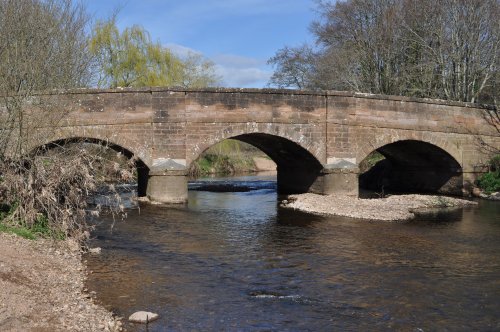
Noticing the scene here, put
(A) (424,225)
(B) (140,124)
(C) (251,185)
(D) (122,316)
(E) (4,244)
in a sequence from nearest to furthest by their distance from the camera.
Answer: (D) (122,316) → (E) (4,244) → (A) (424,225) → (B) (140,124) → (C) (251,185)

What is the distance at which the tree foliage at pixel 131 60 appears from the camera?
90.9 feet

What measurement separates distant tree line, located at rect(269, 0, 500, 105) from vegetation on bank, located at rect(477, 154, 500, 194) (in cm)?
319

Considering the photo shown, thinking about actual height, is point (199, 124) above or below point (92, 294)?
above

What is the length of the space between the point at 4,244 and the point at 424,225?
10.9m

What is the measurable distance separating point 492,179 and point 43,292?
2019 cm

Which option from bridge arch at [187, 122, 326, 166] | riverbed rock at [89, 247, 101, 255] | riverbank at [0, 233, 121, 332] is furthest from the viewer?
bridge arch at [187, 122, 326, 166]

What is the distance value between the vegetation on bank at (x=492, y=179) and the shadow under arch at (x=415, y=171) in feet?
2.90

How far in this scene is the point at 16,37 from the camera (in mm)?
11953

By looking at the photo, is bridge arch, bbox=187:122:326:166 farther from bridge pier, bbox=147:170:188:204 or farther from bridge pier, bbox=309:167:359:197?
bridge pier, bbox=147:170:188:204

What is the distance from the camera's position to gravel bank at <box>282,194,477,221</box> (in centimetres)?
1628

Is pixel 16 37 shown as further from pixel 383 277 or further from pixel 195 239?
pixel 383 277

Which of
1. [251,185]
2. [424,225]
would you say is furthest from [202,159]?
[424,225]

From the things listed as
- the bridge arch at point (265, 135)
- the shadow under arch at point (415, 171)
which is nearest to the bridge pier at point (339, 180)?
the bridge arch at point (265, 135)

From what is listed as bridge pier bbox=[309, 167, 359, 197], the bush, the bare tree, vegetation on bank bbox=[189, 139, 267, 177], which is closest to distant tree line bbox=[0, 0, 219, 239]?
the bare tree
